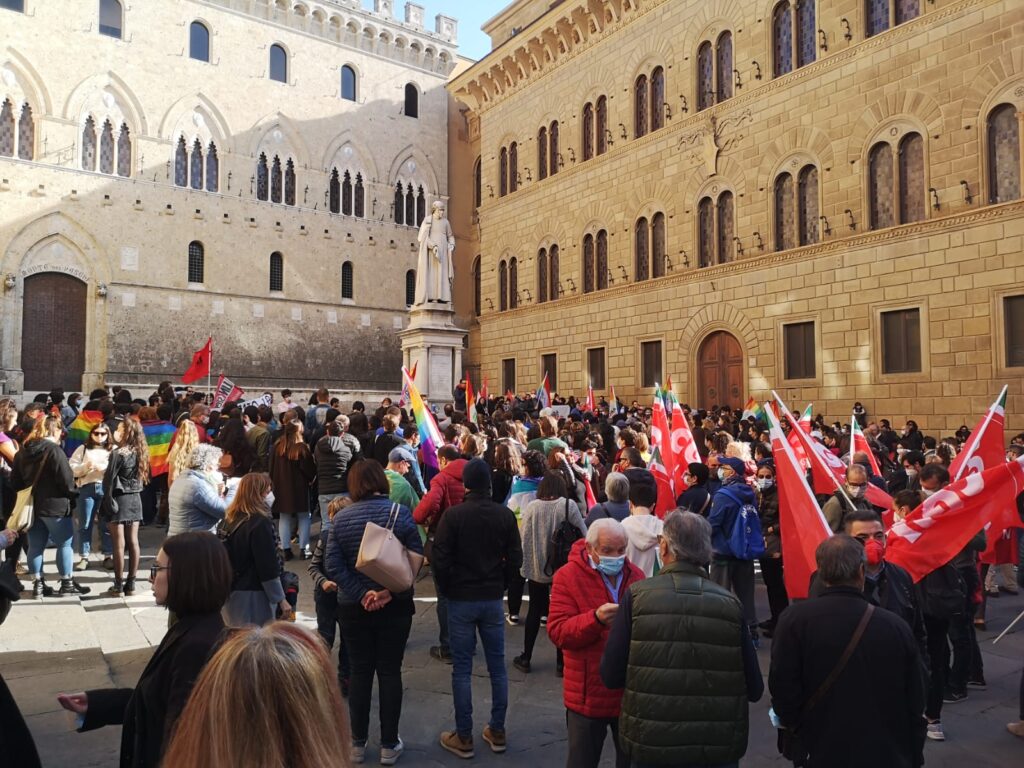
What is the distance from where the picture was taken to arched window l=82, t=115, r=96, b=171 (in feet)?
89.6

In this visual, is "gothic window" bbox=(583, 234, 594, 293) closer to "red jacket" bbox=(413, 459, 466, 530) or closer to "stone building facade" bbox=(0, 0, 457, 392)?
"stone building facade" bbox=(0, 0, 457, 392)

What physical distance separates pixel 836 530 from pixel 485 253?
88.1ft

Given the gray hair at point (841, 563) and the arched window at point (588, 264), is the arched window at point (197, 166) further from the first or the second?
the gray hair at point (841, 563)

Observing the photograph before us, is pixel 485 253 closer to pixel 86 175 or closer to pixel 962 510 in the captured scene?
pixel 86 175

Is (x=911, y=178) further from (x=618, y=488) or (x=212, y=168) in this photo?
(x=212, y=168)

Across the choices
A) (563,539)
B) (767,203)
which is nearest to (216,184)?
(767,203)

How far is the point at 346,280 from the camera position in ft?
111

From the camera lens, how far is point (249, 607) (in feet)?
15.5

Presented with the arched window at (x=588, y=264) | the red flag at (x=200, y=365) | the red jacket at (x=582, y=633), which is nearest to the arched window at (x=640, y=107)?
the arched window at (x=588, y=264)

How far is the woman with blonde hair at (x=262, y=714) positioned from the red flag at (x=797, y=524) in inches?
168

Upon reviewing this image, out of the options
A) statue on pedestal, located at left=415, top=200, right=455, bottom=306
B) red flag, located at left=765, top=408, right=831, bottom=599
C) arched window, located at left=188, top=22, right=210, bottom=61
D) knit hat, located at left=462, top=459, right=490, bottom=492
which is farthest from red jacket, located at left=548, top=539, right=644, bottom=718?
arched window, located at left=188, top=22, right=210, bottom=61

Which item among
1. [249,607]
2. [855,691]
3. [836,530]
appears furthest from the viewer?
[836,530]

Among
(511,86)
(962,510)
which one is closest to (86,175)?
(511,86)

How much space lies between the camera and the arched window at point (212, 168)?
30.1 meters
